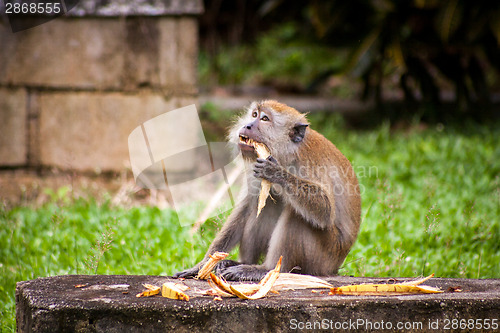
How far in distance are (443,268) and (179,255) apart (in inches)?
85.0

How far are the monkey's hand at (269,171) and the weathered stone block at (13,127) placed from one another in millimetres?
4225

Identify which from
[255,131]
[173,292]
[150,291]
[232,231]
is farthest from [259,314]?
[255,131]

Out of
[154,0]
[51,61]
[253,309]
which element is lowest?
[253,309]

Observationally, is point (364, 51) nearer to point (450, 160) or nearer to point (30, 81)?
point (450, 160)

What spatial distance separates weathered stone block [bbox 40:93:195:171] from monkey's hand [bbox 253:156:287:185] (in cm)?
347

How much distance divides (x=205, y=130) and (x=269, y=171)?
556 cm

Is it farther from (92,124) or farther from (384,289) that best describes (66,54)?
(384,289)

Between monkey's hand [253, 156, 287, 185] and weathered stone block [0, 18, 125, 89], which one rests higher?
weathered stone block [0, 18, 125, 89]

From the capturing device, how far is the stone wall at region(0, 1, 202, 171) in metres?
6.88

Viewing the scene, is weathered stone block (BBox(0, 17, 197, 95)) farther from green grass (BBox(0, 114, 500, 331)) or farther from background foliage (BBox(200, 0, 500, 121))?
background foliage (BBox(200, 0, 500, 121))

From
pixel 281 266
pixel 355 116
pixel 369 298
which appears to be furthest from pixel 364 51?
pixel 369 298

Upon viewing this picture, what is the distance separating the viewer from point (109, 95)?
7.03 m

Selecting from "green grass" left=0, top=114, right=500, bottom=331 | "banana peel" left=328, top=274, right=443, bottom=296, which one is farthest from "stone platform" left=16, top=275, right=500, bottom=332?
"green grass" left=0, top=114, right=500, bottom=331

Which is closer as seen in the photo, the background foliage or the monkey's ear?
the monkey's ear
